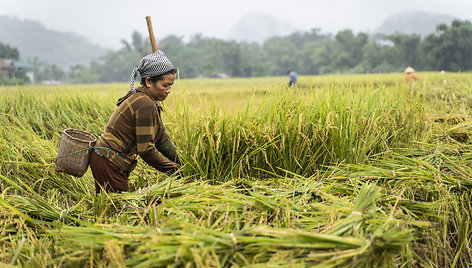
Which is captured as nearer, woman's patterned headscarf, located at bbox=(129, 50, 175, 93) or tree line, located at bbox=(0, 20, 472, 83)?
woman's patterned headscarf, located at bbox=(129, 50, 175, 93)

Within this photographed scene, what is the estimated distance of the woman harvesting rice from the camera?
221 centimetres

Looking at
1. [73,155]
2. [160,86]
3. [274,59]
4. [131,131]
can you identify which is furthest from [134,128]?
[274,59]

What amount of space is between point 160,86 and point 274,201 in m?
1.05

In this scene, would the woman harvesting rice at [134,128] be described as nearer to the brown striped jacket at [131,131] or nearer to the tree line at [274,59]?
the brown striped jacket at [131,131]

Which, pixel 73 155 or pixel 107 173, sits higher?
pixel 73 155

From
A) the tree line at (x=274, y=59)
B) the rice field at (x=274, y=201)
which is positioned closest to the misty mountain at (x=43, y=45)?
the tree line at (x=274, y=59)

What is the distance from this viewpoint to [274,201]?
6.07 feet

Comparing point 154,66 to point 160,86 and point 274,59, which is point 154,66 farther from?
point 274,59

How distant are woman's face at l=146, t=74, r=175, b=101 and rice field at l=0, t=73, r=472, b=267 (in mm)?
107

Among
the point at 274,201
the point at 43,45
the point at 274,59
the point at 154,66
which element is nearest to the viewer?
the point at 274,201

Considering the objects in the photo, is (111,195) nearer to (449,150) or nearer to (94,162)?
(94,162)

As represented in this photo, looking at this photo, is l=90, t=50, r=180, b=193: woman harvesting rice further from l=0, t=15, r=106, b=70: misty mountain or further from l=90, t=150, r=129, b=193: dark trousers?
l=0, t=15, r=106, b=70: misty mountain

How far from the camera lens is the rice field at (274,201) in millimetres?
1453

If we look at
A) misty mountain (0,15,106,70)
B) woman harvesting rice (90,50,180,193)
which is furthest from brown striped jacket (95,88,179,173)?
misty mountain (0,15,106,70)
